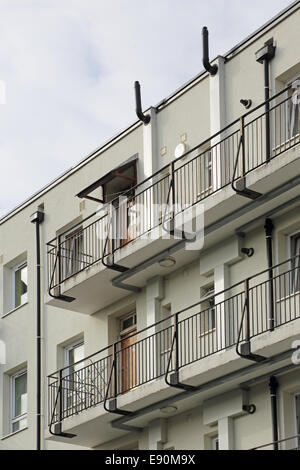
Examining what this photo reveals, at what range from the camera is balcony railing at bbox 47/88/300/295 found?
29.2 m

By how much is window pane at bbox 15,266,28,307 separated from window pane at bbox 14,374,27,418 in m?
2.05

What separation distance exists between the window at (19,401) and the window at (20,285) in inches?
78.5

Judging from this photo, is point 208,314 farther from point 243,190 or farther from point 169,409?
point 243,190

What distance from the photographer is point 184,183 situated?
104 ft

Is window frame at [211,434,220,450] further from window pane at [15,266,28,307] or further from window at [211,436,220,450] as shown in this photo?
window pane at [15,266,28,307]

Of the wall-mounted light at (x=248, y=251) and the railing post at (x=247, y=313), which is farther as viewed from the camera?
the wall-mounted light at (x=248, y=251)

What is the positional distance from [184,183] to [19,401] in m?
8.60

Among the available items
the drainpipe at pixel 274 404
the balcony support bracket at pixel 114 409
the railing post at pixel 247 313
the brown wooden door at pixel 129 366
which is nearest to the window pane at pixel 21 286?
the brown wooden door at pixel 129 366

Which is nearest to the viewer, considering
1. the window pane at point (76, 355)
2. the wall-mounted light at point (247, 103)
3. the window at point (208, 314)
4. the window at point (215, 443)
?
the window at point (215, 443)

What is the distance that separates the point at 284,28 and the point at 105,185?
6.64 metres

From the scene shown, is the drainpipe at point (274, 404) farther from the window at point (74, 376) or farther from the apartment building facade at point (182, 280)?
the window at point (74, 376)

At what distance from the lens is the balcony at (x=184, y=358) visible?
1094 inches
